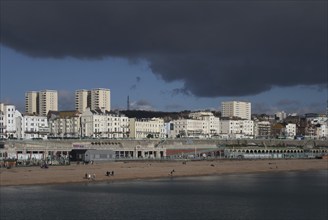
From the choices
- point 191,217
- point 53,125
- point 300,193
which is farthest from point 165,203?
point 53,125

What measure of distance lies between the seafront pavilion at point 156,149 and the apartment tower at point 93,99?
68.1 metres

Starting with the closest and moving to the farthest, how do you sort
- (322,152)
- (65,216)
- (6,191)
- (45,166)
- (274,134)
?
(65,216), (6,191), (45,166), (322,152), (274,134)

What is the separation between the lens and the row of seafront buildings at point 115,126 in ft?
410

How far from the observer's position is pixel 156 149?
102562 mm

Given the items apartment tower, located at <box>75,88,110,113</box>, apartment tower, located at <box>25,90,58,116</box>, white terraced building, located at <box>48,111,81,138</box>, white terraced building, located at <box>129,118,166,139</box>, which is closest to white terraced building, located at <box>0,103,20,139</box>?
white terraced building, located at <box>48,111,81,138</box>

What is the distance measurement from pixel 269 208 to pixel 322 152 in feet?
314

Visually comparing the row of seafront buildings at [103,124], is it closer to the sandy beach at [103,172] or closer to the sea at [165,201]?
the sandy beach at [103,172]

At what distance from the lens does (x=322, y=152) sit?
12675cm

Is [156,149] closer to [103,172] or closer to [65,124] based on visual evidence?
[103,172]

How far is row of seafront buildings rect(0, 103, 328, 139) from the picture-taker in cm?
12488

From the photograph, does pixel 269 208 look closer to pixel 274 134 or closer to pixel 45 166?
pixel 45 166

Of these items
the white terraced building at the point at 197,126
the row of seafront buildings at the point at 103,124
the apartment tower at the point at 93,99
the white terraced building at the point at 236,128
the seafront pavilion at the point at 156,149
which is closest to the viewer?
the seafront pavilion at the point at 156,149

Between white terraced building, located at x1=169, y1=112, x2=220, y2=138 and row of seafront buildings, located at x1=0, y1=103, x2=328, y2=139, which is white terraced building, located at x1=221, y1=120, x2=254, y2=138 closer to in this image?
row of seafront buildings, located at x1=0, y1=103, x2=328, y2=139

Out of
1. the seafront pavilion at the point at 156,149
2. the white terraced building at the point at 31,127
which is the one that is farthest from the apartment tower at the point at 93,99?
the seafront pavilion at the point at 156,149
